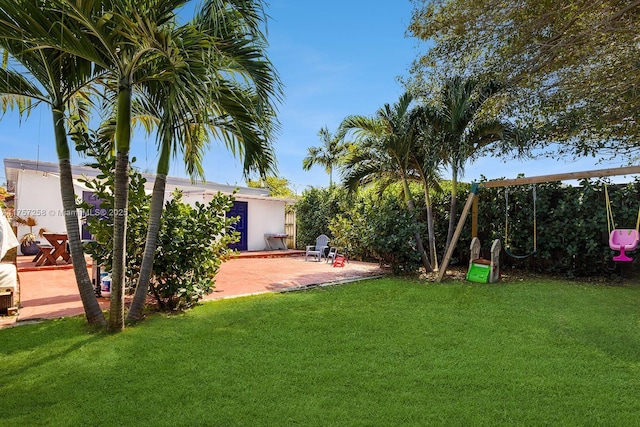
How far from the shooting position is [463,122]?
924cm

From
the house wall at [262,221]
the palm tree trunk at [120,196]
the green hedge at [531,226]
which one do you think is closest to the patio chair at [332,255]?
the green hedge at [531,226]

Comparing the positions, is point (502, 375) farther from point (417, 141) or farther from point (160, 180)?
point (417, 141)

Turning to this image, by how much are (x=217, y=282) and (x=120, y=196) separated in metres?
5.00

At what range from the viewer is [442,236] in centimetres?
1233

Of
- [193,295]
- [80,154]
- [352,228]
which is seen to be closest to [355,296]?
[193,295]

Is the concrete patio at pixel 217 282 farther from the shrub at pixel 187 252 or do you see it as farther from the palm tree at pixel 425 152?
the palm tree at pixel 425 152

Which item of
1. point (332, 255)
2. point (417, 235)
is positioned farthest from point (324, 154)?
point (417, 235)

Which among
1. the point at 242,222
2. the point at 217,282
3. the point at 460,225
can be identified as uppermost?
the point at 242,222

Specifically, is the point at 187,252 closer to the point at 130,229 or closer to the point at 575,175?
the point at 130,229

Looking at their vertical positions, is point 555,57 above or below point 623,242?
above

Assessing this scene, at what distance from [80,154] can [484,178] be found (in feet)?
33.0

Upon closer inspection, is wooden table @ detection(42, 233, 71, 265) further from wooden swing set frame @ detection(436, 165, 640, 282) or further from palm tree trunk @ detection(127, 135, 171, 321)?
wooden swing set frame @ detection(436, 165, 640, 282)

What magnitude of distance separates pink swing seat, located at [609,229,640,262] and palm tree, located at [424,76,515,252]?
314cm

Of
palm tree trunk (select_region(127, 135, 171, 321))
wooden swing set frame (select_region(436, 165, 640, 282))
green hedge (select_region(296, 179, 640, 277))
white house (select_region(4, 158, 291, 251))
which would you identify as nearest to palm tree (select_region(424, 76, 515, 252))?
wooden swing set frame (select_region(436, 165, 640, 282))
